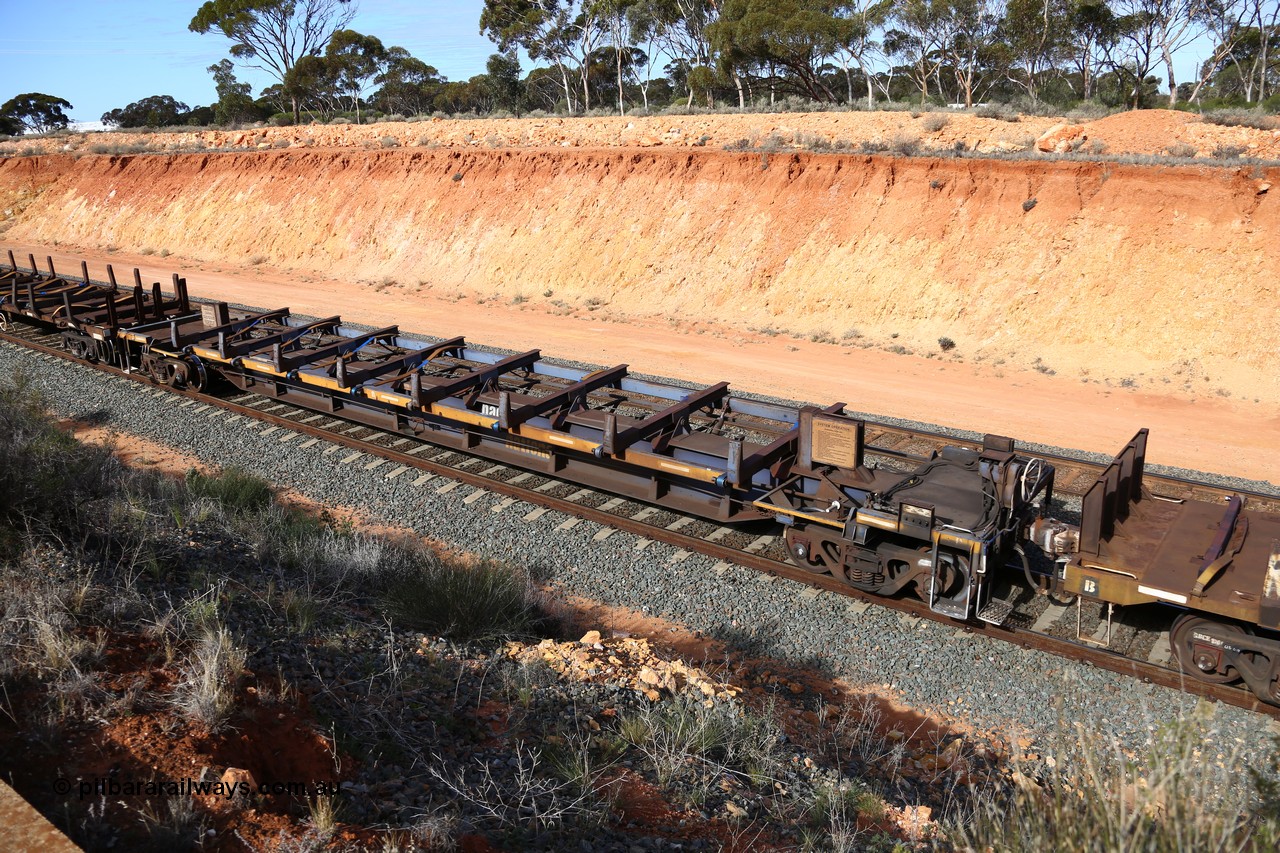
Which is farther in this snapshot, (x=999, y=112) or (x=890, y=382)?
(x=999, y=112)

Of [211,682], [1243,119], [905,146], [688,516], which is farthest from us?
[905,146]

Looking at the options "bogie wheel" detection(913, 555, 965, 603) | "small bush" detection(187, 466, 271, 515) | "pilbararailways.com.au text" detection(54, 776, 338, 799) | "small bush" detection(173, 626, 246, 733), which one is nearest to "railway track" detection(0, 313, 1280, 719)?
"bogie wheel" detection(913, 555, 965, 603)

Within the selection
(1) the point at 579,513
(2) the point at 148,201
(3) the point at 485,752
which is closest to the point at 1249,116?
(1) the point at 579,513

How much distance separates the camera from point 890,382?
17.4 m

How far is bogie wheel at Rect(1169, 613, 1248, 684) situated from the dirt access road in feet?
23.7

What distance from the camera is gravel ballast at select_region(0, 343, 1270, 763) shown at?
262 inches

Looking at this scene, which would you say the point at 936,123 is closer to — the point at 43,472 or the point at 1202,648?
the point at 1202,648

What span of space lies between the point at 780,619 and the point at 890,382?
34.5ft

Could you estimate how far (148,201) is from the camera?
41281mm

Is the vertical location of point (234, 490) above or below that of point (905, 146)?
below

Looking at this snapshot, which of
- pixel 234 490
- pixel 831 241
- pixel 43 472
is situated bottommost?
pixel 234 490

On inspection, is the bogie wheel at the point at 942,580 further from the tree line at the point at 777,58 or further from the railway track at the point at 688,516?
the tree line at the point at 777,58

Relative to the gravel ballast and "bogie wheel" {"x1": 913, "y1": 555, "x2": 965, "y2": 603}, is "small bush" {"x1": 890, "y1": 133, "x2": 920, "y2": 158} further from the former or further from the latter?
"bogie wheel" {"x1": 913, "y1": 555, "x2": 965, "y2": 603}

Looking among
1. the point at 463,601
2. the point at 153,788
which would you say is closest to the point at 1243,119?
the point at 463,601
